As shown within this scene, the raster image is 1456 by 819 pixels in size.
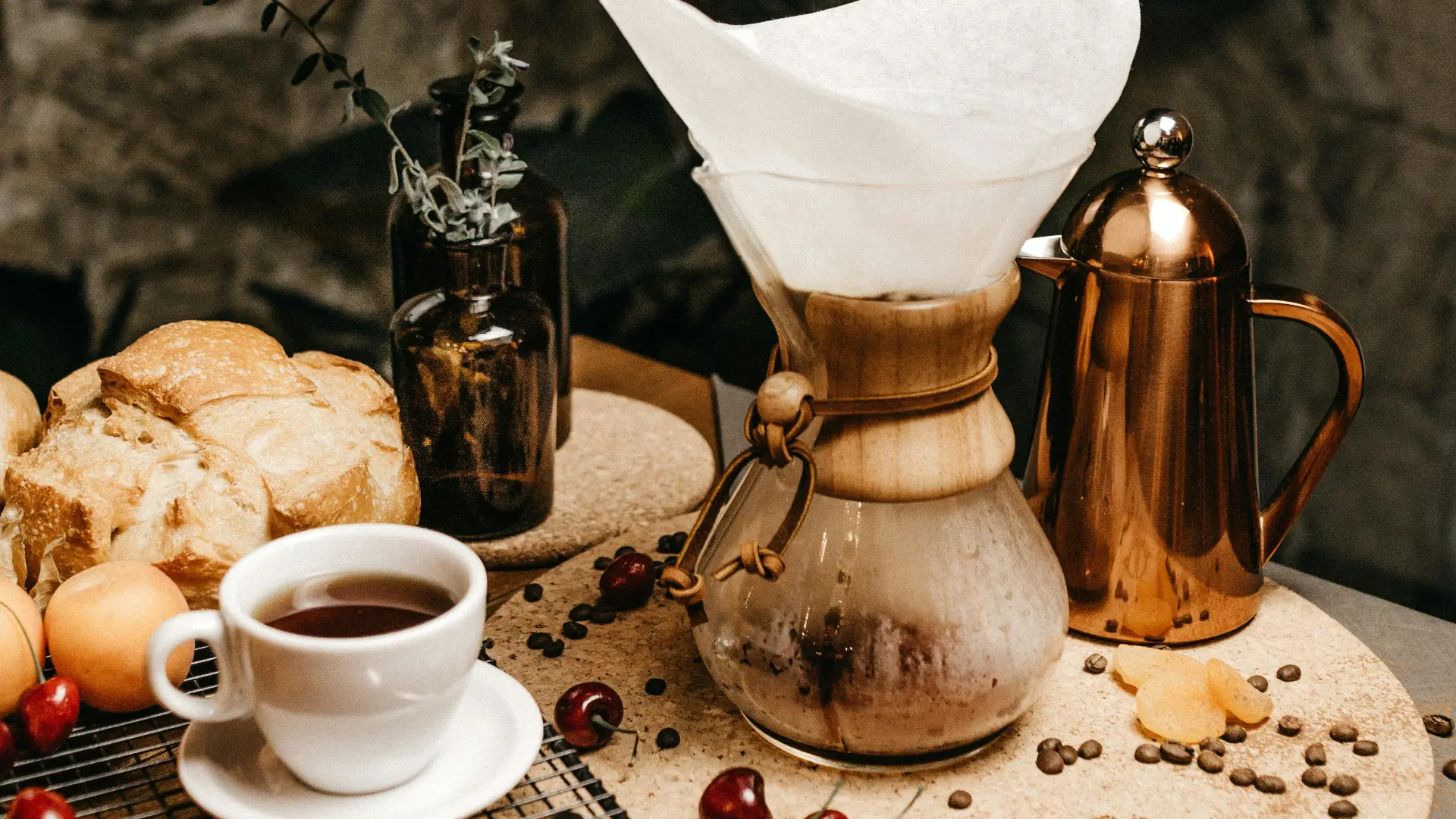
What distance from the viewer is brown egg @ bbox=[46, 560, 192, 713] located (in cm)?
68

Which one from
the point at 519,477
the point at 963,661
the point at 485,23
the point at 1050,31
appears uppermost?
the point at 1050,31

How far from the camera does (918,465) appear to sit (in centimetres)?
62

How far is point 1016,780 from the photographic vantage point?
659mm

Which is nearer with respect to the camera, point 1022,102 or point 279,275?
point 1022,102

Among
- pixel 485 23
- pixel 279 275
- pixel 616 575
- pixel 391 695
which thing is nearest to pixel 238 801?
pixel 391 695

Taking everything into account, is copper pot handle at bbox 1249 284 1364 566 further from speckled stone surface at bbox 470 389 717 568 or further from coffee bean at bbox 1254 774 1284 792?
speckled stone surface at bbox 470 389 717 568

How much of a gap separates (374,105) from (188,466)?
30 cm

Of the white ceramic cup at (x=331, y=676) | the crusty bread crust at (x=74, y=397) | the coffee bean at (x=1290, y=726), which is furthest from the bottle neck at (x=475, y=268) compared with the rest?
the coffee bean at (x=1290, y=726)

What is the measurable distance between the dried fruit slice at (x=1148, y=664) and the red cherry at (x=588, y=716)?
290mm

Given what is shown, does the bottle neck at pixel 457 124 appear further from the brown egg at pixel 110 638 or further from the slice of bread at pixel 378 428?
the brown egg at pixel 110 638

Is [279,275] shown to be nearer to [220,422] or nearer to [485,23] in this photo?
[485,23]

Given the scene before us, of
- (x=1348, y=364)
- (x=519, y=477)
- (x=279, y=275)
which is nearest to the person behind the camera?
(x=1348, y=364)

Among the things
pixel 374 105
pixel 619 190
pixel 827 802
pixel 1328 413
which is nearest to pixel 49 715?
pixel 827 802

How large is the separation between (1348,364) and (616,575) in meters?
0.46
